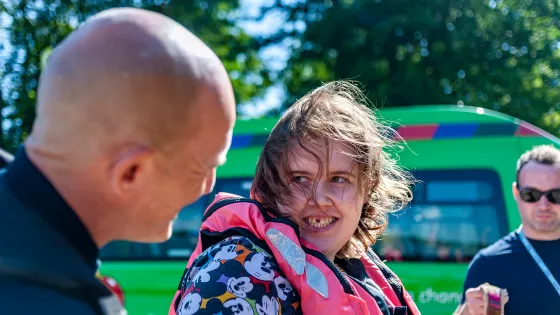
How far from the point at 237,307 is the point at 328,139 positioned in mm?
619

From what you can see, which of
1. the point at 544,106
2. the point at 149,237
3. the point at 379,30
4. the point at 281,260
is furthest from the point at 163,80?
the point at 544,106

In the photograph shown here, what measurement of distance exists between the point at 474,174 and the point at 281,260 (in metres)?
4.98

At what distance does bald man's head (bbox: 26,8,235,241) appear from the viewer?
91cm

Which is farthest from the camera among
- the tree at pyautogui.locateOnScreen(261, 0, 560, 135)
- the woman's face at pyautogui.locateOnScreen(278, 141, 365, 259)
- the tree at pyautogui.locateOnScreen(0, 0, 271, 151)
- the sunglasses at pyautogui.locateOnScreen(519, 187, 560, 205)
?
the tree at pyautogui.locateOnScreen(261, 0, 560, 135)

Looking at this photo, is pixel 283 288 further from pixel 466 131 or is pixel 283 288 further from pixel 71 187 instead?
pixel 466 131

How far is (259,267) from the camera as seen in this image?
1630 mm

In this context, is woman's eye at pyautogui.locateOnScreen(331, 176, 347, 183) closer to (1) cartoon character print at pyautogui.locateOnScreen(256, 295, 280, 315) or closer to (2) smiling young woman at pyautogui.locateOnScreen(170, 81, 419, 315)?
(2) smiling young woman at pyautogui.locateOnScreen(170, 81, 419, 315)

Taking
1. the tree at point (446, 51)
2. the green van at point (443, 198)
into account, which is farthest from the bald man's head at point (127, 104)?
the tree at point (446, 51)

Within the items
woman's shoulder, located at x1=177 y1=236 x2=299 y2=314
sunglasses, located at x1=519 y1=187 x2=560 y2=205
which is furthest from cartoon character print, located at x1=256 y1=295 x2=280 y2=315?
sunglasses, located at x1=519 y1=187 x2=560 y2=205

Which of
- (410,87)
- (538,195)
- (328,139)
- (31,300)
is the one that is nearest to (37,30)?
(410,87)

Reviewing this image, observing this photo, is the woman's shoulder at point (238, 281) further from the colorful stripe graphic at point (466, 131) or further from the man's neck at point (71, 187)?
the colorful stripe graphic at point (466, 131)

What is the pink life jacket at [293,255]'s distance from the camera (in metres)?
1.65

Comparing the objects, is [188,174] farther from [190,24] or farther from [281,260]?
[190,24]

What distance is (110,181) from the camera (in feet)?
3.05
